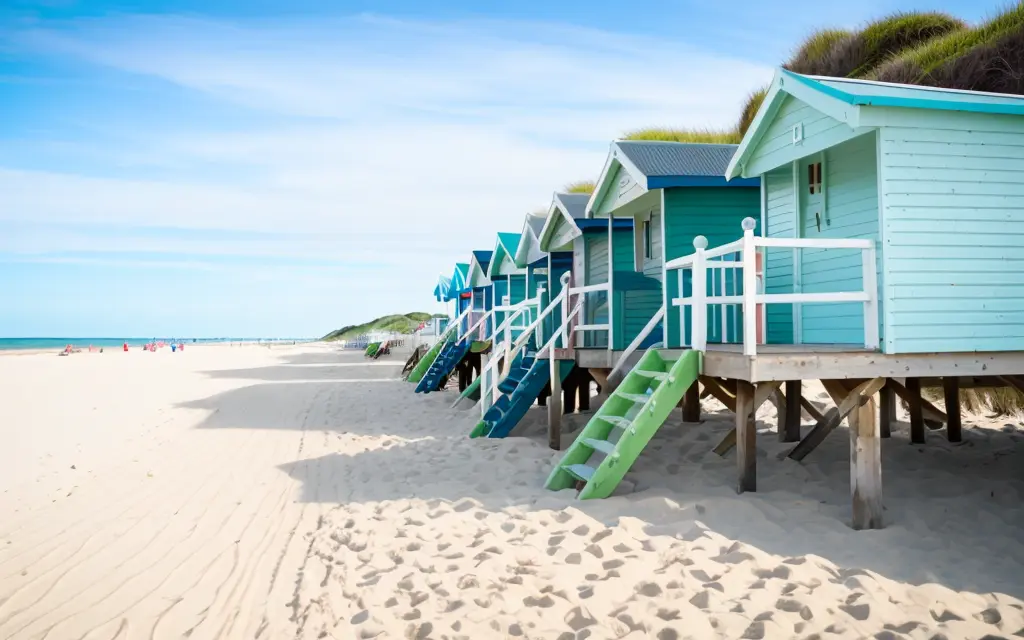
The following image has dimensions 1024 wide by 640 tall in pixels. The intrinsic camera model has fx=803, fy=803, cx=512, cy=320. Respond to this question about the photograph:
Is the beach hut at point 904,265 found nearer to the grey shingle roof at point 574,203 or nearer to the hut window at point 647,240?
the hut window at point 647,240

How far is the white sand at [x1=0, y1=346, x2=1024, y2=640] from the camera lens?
5.41 meters

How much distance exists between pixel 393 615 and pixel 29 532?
4.64 m

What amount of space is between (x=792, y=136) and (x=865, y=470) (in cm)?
418

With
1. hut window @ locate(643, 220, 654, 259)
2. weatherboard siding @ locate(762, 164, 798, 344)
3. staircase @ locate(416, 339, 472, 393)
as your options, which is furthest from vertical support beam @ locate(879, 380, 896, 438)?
staircase @ locate(416, 339, 472, 393)

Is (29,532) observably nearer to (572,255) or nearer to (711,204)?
(711,204)

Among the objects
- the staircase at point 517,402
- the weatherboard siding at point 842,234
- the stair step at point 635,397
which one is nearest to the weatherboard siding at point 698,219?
the weatherboard siding at point 842,234

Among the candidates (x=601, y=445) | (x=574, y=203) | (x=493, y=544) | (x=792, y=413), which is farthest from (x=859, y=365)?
(x=574, y=203)

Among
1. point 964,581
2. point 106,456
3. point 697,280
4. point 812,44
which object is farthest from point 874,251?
point 812,44

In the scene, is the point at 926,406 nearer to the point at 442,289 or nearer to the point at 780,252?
the point at 780,252

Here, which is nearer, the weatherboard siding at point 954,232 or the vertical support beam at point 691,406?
A: the weatherboard siding at point 954,232

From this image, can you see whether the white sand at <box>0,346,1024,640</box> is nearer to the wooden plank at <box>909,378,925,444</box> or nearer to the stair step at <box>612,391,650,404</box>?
the wooden plank at <box>909,378,925,444</box>

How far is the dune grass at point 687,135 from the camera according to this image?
27.7m

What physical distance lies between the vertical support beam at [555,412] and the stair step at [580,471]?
300 cm

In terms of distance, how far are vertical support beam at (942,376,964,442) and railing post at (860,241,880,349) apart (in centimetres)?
419
